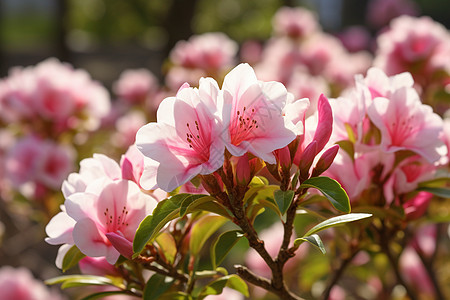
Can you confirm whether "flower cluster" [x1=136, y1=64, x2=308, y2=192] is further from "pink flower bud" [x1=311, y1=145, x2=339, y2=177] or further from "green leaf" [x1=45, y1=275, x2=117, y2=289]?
"green leaf" [x1=45, y1=275, x2=117, y2=289]

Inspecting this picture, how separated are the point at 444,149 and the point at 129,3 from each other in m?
15.7

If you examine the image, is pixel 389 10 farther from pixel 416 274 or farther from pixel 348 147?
pixel 348 147

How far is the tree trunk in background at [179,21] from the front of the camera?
20.7ft

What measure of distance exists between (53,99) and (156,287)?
1478mm

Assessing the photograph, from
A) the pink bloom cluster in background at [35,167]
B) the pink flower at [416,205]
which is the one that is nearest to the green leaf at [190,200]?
the pink flower at [416,205]

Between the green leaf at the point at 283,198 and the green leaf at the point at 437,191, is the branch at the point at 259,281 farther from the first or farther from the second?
the green leaf at the point at 437,191

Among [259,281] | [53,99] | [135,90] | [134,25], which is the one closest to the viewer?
[259,281]

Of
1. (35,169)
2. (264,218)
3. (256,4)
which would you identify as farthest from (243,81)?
(256,4)

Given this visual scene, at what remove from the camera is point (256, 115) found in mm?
783

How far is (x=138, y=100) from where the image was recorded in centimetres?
362

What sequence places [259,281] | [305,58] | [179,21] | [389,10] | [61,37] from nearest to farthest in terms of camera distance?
[259,281]
[305,58]
[389,10]
[179,21]
[61,37]

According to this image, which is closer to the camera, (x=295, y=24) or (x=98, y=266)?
(x=98, y=266)

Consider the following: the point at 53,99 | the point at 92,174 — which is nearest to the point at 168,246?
the point at 92,174

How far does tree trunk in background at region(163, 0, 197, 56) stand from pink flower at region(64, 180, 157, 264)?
18.4 feet
